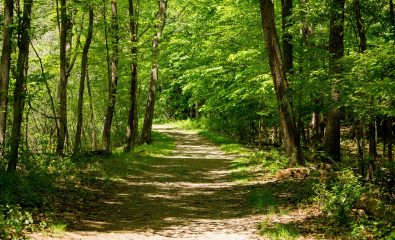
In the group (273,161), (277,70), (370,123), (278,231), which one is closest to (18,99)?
(278,231)

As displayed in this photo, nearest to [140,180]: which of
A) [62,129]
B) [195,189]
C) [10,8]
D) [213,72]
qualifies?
[195,189]

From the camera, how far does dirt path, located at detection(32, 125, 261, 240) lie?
26.0 feet

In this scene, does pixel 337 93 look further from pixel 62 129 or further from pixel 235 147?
pixel 235 147

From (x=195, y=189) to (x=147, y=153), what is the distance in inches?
310

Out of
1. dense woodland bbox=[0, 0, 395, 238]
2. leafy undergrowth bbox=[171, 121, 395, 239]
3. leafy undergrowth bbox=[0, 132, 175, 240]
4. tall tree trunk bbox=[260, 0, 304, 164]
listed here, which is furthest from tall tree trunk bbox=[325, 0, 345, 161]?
leafy undergrowth bbox=[0, 132, 175, 240]

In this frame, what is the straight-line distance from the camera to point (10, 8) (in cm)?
1037

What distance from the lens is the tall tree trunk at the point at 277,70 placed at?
12414 mm

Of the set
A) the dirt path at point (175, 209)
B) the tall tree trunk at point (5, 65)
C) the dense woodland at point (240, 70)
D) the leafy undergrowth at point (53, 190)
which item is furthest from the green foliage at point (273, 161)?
the tall tree trunk at point (5, 65)

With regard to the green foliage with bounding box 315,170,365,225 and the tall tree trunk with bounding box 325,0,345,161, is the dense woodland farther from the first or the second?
the green foliage with bounding box 315,170,365,225

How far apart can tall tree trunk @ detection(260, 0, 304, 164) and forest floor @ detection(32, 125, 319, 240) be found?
1756 millimetres

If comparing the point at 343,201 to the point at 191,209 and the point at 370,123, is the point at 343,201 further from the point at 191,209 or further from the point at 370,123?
the point at 191,209

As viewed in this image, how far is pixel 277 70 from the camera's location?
1263 centimetres

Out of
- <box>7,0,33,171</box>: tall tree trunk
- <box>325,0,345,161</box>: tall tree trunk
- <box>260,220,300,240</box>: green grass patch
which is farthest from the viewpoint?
<box>325,0,345,161</box>: tall tree trunk

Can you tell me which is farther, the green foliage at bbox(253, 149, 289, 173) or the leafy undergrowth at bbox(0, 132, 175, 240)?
the green foliage at bbox(253, 149, 289, 173)
